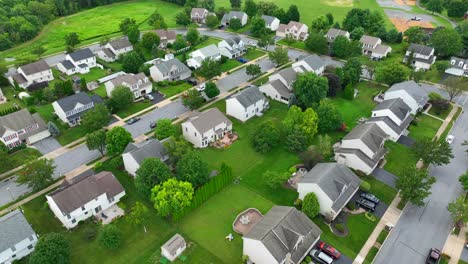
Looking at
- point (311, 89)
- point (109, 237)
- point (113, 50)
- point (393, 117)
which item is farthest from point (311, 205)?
point (113, 50)

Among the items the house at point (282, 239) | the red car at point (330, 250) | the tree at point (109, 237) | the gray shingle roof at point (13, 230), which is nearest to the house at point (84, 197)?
the gray shingle roof at point (13, 230)

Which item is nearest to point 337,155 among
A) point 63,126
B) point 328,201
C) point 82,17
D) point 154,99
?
point 328,201

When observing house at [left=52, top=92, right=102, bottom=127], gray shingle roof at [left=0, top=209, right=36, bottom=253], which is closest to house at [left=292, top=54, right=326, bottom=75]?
house at [left=52, top=92, right=102, bottom=127]

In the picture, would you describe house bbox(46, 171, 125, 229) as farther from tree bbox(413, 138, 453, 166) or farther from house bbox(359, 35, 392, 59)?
house bbox(359, 35, 392, 59)

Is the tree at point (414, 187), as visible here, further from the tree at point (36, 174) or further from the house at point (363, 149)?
the tree at point (36, 174)

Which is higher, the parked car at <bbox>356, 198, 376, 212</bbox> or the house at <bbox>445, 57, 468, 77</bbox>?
the house at <bbox>445, 57, 468, 77</bbox>

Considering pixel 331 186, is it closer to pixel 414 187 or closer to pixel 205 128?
pixel 414 187

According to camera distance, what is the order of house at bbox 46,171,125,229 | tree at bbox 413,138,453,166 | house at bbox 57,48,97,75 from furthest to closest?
house at bbox 57,48,97,75, tree at bbox 413,138,453,166, house at bbox 46,171,125,229
